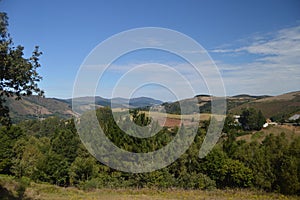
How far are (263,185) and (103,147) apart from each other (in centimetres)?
1759

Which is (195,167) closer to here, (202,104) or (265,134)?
(202,104)

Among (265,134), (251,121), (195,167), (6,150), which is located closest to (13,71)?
(195,167)

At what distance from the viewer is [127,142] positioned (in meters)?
29.4

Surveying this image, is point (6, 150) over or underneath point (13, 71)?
underneath

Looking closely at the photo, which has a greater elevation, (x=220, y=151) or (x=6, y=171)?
(x=220, y=151)

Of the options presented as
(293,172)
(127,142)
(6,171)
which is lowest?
(6,171)

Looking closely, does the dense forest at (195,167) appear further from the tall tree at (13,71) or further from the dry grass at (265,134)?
the tall tree at (13,71)

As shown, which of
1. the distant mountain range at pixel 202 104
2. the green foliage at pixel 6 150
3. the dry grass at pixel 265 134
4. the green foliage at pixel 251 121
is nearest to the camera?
the distant mountain range at pixel 202 104

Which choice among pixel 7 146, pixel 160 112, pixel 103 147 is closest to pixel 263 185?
pixel 160 112

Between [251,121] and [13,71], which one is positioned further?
[251,121]

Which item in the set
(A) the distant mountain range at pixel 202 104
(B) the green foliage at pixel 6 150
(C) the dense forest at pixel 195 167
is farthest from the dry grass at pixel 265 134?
(B) the green foliage at pixel 6 150

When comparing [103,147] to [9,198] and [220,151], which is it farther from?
[9,198]

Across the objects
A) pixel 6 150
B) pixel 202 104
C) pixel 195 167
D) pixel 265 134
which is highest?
pixel 202 104

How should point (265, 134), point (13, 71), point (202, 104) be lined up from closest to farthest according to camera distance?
point (13, 71) < point (202, 104) < point (265, 134)
